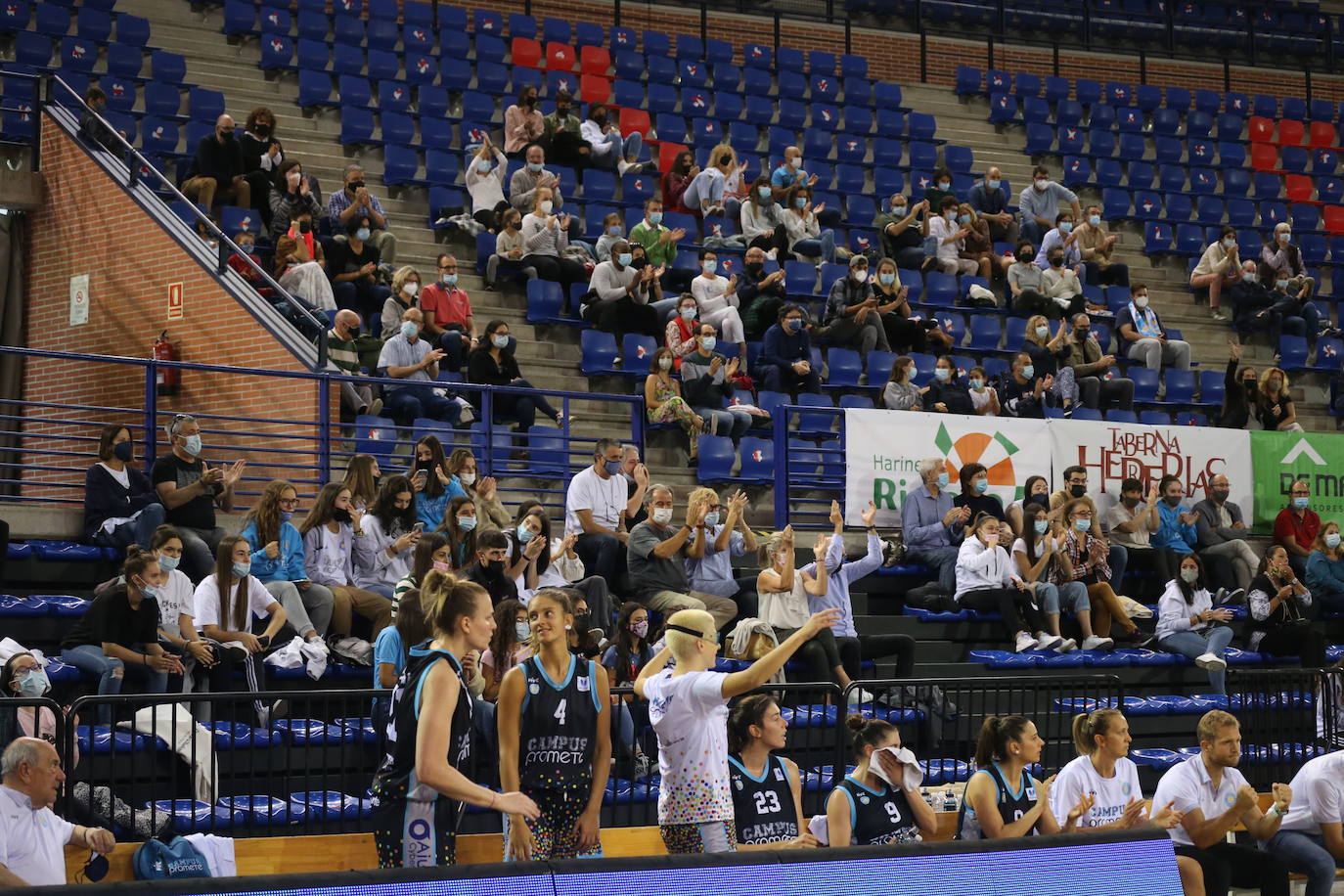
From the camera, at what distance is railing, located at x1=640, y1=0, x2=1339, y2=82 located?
25.6 meters

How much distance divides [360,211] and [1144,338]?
28.6 feet

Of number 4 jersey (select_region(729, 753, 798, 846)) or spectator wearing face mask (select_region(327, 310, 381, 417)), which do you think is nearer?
number 4 jersey (select_region(729, 753, 798, 846))

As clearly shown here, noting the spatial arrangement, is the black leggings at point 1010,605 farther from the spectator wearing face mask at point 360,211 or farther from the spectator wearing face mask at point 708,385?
the spectator wearing face mask at point 360,211

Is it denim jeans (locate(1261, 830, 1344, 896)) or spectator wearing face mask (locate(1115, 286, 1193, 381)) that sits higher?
spectator wearing face mask (locate(1115, 286, 1193, 381))

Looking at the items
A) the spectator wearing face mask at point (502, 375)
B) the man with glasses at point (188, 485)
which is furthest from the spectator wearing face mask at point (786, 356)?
the man with glasses at point (188, 485)

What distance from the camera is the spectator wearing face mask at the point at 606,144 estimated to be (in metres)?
19.3

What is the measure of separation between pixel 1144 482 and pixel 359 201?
7571 millimetres

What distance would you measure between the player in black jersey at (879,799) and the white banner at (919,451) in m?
6.37

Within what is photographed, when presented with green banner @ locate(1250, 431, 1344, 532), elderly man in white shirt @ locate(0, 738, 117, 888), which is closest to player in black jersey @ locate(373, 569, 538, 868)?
elderly man in white shirt @ locate(0, 738, 117, 888)

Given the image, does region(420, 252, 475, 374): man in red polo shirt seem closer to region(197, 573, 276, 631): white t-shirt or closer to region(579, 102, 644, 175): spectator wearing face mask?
region(579, 102, 644, 175): spectator wearing face mask

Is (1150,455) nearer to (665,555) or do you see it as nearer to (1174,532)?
(1174,532)

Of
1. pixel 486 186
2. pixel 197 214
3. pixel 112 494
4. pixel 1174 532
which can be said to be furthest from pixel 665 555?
pixel 486 186

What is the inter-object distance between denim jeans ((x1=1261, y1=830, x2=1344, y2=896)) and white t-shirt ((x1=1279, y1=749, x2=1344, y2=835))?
0.23 ft

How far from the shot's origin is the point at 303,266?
14.6 m
